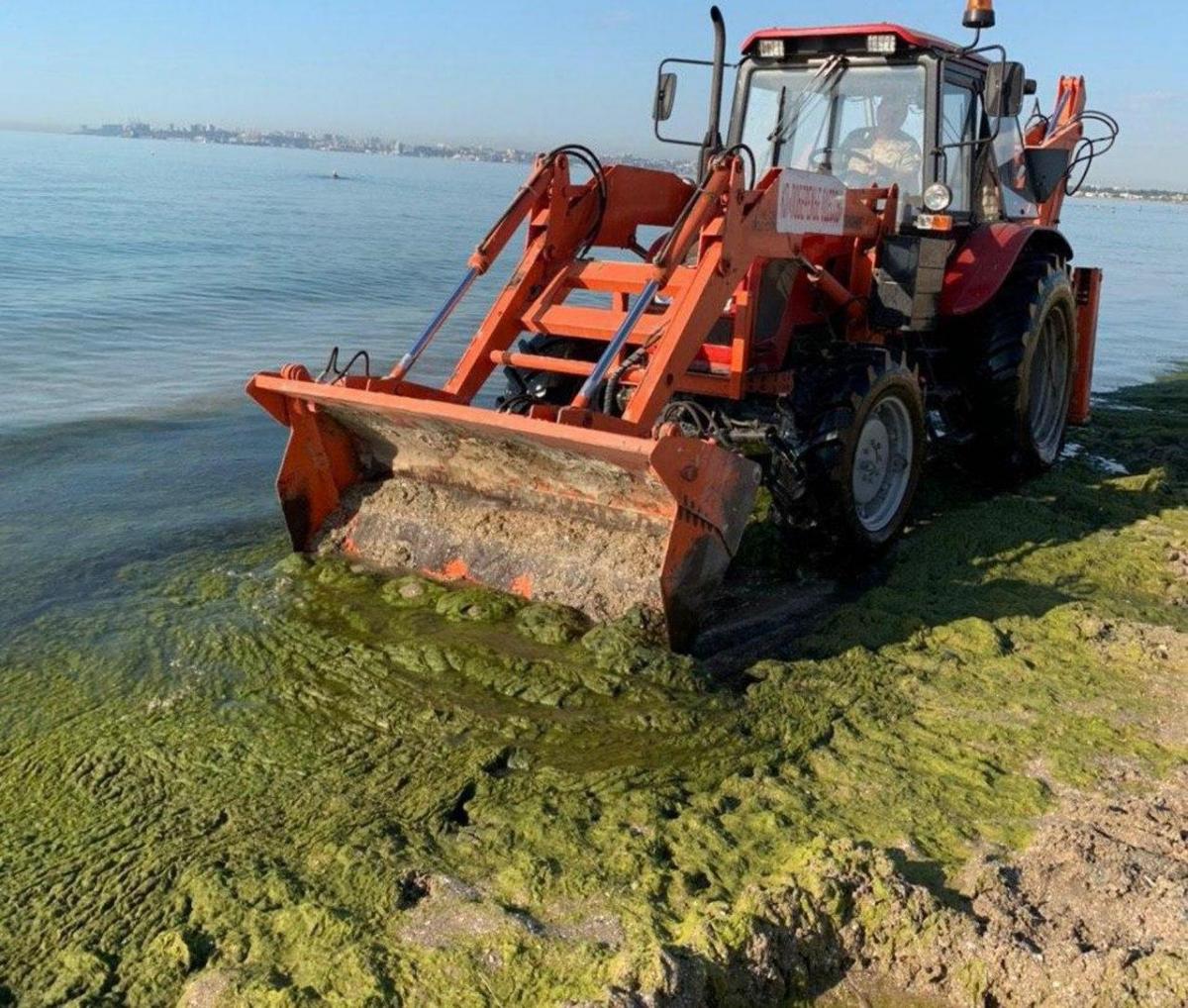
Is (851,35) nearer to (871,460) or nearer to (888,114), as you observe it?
(888,114)

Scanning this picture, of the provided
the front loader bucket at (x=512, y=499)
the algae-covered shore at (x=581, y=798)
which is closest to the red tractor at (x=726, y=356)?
the front loader bucket at (x=512, y=499)

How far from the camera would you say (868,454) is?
5.87m

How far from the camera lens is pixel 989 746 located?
13.3 ft

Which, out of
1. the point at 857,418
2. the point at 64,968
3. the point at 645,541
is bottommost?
the point at 64,968

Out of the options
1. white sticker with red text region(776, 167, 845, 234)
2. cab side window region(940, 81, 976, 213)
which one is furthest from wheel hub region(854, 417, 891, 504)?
cab side window region(940, 81, 976, 213)

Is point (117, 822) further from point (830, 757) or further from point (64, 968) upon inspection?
point (830, 757)

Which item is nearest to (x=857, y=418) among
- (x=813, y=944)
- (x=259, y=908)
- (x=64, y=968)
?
(x=813, y=944)

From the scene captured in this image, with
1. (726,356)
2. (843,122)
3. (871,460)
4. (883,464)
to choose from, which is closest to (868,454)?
(871,460)

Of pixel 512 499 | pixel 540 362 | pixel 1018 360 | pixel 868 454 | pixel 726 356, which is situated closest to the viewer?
pixel 512 499

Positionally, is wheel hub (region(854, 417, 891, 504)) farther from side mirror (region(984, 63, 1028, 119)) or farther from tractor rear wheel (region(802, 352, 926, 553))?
side mirror (region(984, 63, 1028, 119))

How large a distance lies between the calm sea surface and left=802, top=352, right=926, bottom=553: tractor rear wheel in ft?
10.3

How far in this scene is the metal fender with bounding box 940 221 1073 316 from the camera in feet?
21.3

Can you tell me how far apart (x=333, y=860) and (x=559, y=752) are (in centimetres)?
98

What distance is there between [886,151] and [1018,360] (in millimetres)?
1414
